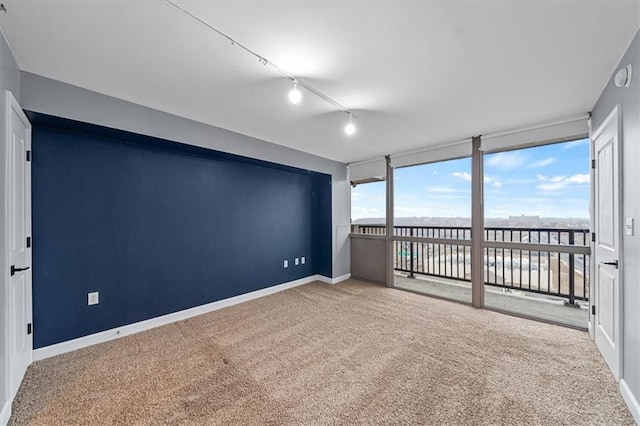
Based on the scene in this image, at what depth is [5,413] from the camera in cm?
156

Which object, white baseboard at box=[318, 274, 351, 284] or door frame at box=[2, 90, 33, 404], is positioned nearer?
door frame at box=[2, 90, 33, 404]

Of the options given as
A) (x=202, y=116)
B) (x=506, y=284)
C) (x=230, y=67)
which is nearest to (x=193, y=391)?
(x=230, y=67)

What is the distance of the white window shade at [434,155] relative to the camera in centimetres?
369

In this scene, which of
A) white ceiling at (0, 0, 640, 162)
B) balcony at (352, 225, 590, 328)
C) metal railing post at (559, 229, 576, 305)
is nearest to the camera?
white ceiling at (0, 0, 640, 162)

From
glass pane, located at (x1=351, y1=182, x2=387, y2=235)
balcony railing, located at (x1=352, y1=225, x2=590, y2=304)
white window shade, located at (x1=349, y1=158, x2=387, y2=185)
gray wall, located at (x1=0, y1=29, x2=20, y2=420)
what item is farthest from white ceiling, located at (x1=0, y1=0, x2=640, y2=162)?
glass pane, located at (x1=351, y1=182, x2=387, y2=235)

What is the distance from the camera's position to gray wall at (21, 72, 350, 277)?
2.07 m

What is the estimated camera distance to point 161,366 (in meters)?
2.18

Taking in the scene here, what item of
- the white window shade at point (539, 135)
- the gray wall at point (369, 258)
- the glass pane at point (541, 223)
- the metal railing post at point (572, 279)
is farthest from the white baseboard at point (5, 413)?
the metal railing post at point (572, 279)

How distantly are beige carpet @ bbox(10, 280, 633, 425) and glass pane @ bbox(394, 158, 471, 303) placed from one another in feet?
4.84

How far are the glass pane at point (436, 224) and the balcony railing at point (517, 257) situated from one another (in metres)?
0.02

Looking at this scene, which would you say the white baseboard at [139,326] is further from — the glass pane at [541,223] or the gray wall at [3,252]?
the glass pane at [541,223]

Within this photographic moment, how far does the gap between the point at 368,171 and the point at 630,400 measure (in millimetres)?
4037

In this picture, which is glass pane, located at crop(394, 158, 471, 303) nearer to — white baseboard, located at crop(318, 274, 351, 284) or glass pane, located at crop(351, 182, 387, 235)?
glass pane, located at crop(351, 182, 387, 235)

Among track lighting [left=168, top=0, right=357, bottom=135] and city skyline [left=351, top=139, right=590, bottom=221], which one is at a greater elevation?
track lighting [left=168, top=0, right=357, bottom=135]
